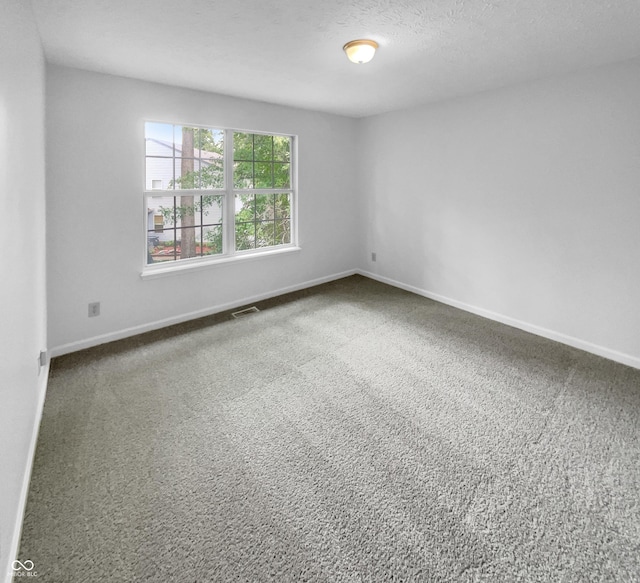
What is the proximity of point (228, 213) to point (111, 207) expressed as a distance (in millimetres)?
1197

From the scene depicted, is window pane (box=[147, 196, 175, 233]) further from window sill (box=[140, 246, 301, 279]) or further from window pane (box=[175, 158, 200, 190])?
window sill (box=[140, 246, 301, 279])

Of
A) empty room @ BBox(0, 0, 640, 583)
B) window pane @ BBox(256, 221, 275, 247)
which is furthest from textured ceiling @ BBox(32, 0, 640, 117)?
window pane @ BBox(256, 221, 275, 247)

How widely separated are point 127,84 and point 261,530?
3.54 m

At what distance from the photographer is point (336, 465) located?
1907 mm

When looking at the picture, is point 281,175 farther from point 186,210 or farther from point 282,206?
point 186,210

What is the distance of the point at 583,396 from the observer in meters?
2.52

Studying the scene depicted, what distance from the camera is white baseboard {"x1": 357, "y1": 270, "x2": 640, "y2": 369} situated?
3.00 metres

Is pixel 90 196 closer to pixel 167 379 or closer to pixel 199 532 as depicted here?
pixel 167 379

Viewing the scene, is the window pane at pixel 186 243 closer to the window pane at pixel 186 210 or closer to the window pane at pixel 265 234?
the window pane at pixel 186 210

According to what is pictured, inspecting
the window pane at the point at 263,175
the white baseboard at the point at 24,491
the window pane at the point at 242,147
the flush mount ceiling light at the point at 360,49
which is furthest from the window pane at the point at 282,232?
the white baseboard at the point at 24,491

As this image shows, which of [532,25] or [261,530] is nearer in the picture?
[261,530]

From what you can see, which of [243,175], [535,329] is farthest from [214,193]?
[535,329]

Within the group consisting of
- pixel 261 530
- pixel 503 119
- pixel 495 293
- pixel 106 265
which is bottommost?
pixel 261 530

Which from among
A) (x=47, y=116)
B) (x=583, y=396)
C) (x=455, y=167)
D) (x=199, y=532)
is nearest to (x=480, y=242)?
(x=455, y=167)
